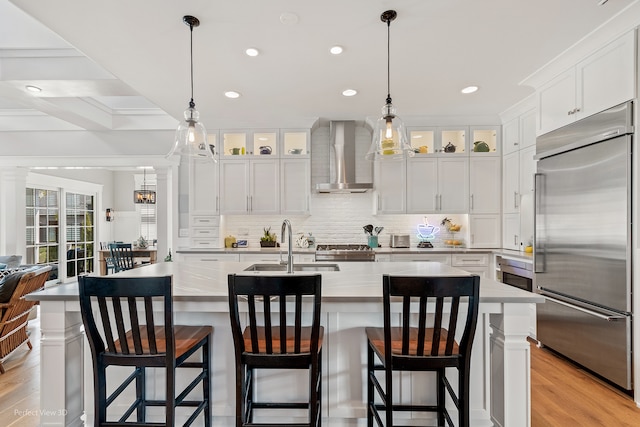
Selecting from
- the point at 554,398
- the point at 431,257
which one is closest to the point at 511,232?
the point at 431,257

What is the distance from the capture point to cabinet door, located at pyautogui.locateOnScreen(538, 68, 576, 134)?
298 cm

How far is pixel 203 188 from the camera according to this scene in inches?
191

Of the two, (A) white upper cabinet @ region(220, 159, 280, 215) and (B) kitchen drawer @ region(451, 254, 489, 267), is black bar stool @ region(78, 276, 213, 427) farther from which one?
(B) kitchen drawer @ region(451, 254, 489, 267)

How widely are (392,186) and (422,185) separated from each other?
1.35 ft

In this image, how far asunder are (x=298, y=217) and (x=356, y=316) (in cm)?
327

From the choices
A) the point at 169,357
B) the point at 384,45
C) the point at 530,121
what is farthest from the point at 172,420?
the point at 530,121

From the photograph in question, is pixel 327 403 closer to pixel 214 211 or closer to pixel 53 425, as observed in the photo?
pixel 53 425

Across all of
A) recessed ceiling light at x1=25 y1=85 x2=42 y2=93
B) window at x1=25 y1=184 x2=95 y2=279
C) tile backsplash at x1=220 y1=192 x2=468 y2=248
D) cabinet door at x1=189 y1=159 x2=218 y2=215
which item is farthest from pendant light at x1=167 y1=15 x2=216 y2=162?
window at x1=25 y1=184 x2=95 y2=279

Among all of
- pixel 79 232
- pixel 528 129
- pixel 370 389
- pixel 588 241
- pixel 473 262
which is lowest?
pixel 370 389

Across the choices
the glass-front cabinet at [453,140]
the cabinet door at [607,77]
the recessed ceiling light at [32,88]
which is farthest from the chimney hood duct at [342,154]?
the recessed ceiling light at [32,88]

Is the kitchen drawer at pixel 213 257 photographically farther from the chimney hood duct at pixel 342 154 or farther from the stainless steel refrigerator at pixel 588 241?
the stainless steel refrigerator at pixel 588 241

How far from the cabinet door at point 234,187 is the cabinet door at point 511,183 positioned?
3485 millimetres

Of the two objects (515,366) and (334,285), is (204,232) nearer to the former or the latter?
(334,285)

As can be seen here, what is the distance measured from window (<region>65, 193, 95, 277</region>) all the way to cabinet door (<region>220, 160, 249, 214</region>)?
4.75m
